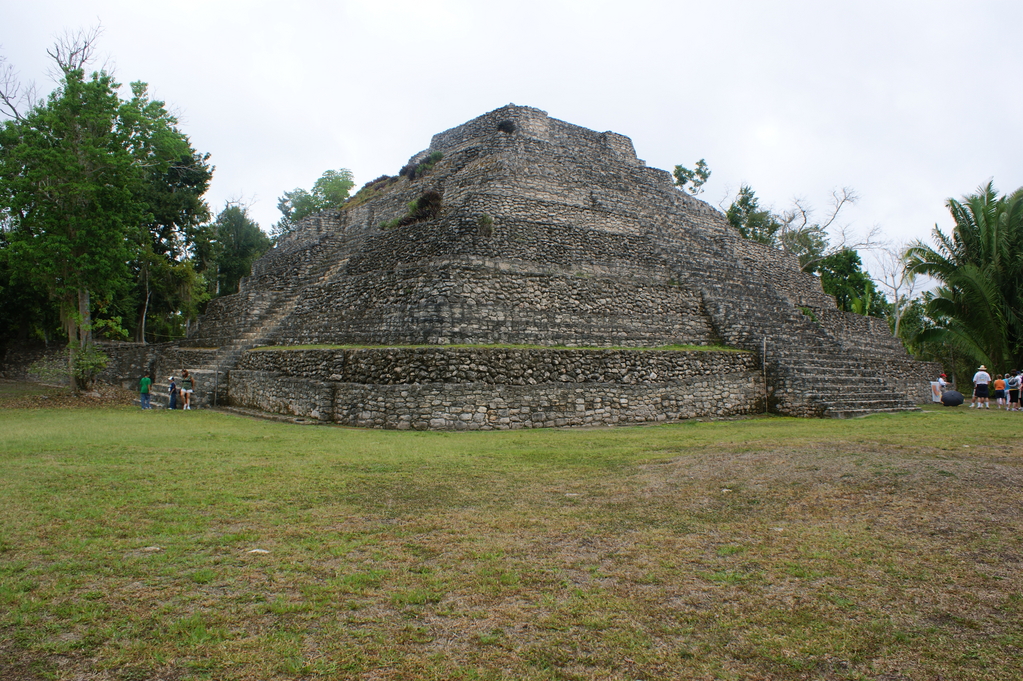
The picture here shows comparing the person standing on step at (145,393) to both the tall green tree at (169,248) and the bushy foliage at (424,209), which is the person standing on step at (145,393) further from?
the tall green tree at (169,248)

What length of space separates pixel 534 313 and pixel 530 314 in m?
0.12

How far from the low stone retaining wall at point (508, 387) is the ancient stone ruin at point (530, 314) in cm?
4

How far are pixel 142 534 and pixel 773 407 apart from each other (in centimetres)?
1344

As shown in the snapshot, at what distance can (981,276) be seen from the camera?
19.4 metres

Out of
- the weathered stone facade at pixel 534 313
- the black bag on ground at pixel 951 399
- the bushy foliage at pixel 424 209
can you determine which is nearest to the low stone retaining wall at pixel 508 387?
the weathered stone facade at pixel 534 313

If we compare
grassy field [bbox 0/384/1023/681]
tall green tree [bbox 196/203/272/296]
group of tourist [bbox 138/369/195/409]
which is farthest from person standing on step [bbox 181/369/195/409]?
tall green tree [bbox 196/203/272/296]

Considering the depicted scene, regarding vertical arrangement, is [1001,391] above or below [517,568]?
above

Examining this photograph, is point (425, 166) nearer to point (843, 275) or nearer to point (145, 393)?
point (145, 393)

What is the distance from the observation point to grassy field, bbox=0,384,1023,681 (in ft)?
8.98

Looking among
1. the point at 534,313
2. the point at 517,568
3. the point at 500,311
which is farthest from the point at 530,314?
the point at 517,568

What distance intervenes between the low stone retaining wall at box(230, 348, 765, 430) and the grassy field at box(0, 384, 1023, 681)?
13.3ft

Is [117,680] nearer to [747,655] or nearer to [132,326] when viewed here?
[747,655]

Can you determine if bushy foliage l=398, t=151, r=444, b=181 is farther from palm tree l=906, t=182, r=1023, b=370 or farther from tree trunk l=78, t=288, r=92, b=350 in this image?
palm tree l=906, t=182, r=1023, b=370

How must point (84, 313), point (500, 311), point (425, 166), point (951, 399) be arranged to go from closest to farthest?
point (500, 311) → point (951, 399) → point (84, 313) → point (425, 166)
